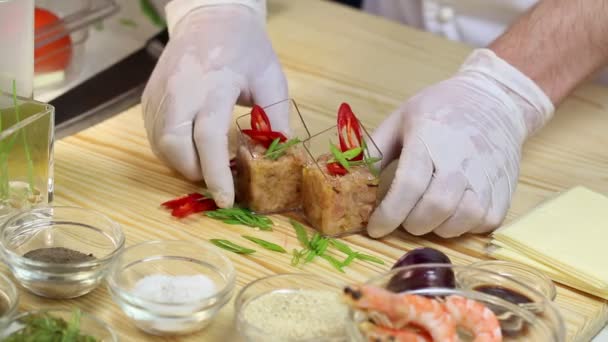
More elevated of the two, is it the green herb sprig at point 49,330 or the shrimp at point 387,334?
the shrimp at point 387,334

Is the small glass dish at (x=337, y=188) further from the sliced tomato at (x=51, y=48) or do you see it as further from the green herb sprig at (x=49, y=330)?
the sliced tomato at (x=51, y=48)

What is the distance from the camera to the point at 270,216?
1339 mm

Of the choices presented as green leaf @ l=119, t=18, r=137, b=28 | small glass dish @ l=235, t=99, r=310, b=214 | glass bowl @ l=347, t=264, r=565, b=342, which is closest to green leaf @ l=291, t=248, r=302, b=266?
small glass dish @ l=235, t=99, r=310, b=214

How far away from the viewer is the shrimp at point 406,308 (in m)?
0.87

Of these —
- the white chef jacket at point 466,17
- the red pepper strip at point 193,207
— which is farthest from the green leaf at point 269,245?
the white chef jacket at point 466,17

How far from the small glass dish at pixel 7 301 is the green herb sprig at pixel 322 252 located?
1.24 ft

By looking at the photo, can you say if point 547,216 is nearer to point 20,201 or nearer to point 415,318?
point 415,318

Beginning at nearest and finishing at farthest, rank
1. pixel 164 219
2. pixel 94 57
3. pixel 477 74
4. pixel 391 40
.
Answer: pixel 164 219 < pixel 477 74 < pixel 94 57 < pixel 391 40

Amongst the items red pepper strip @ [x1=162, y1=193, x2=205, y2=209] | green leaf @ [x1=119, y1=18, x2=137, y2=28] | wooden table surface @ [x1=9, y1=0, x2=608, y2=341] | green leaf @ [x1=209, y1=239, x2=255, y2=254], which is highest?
green leaf @ [x1=119, y1=18, x2=137, y2=28]

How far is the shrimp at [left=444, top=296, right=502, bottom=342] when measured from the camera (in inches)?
37.4

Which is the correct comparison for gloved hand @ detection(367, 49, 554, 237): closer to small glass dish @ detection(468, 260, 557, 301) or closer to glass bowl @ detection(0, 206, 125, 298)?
small glass dish @ detection(468, 260, 557, 301)

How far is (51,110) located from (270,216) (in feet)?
1.16

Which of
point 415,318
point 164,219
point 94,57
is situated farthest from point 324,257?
point 94,57

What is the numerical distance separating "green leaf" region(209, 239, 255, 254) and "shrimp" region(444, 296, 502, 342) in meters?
0.35
